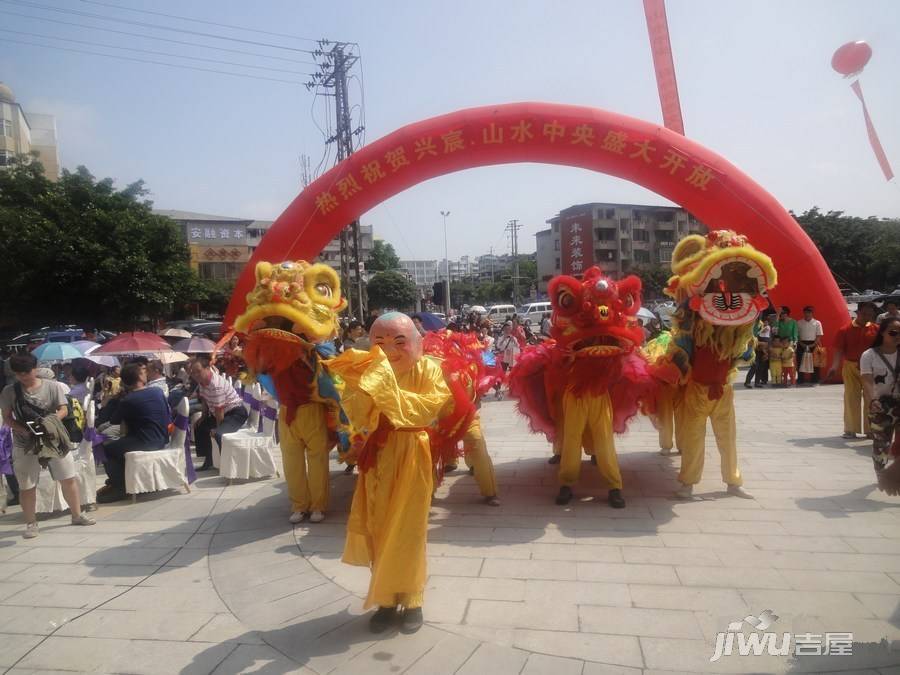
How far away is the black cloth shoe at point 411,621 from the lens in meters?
2.77

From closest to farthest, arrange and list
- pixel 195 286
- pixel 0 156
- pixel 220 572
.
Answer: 1. pixel 220 572
2. pixel 195 286
3. pixel 0 156

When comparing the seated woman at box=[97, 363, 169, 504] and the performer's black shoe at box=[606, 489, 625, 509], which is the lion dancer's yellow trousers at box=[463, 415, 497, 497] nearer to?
the performer's black shoe at box=[606, 489, 625, 509]

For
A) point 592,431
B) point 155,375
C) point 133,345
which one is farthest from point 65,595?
point 133,345

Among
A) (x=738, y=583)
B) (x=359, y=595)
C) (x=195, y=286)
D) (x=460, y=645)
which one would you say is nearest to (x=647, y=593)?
(x=738, y=583)

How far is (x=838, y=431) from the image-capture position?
6699mm

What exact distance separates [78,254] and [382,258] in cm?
4182

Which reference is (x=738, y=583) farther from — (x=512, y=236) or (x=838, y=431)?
(x=512, y=236)

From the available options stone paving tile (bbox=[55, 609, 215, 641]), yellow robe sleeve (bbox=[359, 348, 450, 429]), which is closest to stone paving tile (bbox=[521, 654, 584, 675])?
yellow robe sleeve (bbox=[359, 348, 450, 429])

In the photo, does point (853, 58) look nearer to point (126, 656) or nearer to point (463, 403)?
point (463, 403)

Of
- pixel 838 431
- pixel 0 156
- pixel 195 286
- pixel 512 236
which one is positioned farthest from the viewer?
pixel 512 236

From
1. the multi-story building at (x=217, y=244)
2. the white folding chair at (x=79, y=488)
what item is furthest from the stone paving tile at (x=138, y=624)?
the multi-story building at (x=217, y=244)

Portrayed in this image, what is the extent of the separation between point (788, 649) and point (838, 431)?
17.0 feet

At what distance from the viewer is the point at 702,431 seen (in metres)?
4.56

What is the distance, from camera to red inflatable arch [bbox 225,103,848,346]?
352 inches
